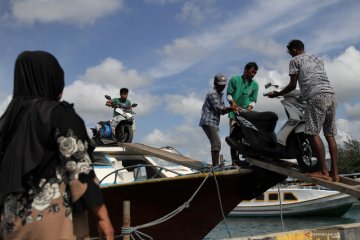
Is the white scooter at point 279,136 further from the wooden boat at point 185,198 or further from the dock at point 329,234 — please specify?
the dock at point 329,234

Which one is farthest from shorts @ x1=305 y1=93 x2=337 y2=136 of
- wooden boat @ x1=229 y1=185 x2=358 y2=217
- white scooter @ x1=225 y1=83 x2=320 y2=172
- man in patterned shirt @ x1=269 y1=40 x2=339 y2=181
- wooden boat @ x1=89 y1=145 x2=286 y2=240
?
wooden boat @ x1=229 y1=185 x2=358 y2=217

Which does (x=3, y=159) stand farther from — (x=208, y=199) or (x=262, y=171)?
(x=208, y=199)

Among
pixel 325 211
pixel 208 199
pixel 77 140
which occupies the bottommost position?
pixel 325 211

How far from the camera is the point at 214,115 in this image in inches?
279

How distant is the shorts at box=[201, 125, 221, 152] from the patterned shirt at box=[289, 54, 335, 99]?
1894 mm

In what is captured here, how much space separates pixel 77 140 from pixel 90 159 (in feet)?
0.53

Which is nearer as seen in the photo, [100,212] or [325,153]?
[100,212]

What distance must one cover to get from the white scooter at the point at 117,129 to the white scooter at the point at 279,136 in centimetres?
487

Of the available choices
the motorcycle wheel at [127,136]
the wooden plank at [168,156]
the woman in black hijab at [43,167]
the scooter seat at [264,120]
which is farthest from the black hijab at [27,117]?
the motorcycle wheel at [127,136]

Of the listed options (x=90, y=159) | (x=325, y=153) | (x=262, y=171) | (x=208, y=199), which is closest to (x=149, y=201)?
(x=208, y=199)

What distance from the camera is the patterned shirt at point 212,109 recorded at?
7.03 metres

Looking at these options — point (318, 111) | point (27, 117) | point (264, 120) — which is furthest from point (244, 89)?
point (27, 117)

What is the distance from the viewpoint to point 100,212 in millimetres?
2303

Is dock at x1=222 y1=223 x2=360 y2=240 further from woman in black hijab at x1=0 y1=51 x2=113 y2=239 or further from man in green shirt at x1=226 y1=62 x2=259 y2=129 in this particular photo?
man in green shirt at x1=226 y1=62 x2=259 y2=129
